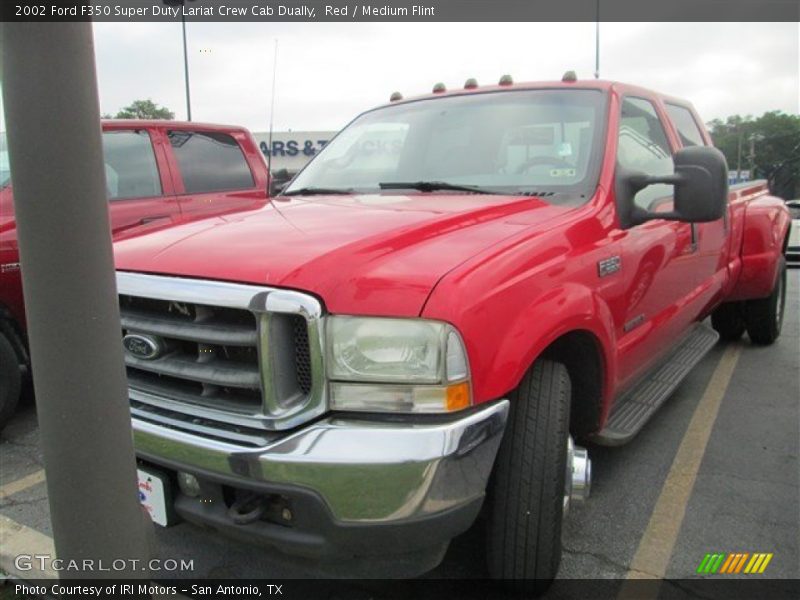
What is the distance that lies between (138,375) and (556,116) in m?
2.16

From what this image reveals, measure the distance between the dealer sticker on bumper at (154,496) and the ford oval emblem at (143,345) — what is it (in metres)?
0.36

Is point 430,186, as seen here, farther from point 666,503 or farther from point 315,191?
point 666,503

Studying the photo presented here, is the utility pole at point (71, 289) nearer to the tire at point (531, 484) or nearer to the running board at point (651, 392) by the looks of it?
the tire at point (531, 484)

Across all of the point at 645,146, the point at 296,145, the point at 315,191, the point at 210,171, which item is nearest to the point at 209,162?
the point at 210,171

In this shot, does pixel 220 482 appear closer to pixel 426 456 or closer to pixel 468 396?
pixel 426 456

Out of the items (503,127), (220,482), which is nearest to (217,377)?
(220,482)

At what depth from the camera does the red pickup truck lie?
395 cm

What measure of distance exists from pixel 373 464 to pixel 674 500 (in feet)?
6.32

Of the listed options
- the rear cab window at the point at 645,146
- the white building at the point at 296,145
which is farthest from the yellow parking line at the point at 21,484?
the white building at the point at 296,145

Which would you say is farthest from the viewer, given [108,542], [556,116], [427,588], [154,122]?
[154,122]

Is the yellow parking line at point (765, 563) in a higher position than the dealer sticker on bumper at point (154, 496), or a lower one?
lower

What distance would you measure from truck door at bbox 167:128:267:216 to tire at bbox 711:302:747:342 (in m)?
3.88

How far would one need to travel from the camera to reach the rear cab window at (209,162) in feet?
17.5

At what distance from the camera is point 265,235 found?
7.44ft
